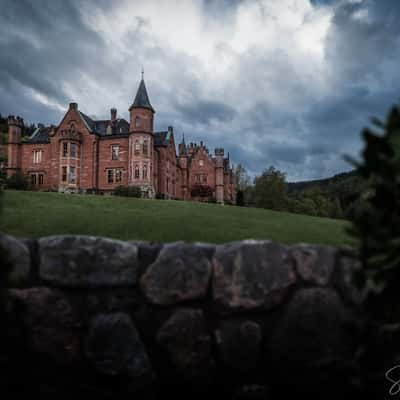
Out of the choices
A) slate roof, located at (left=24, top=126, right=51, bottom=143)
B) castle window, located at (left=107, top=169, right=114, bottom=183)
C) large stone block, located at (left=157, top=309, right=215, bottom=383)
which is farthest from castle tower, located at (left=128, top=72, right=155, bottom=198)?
large stone block, located at (left=157, top=309, right=215, bottom=383)

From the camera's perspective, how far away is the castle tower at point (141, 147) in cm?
4128

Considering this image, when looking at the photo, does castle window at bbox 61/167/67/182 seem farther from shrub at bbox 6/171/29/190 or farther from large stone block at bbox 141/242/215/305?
large stone block at bbox 141/242/215/305

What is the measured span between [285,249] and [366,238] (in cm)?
104

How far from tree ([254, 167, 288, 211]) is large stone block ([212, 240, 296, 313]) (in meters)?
32.7

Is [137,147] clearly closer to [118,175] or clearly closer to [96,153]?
[118,175]

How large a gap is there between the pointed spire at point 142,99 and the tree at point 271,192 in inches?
669

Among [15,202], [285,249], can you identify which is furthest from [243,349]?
[15,202]

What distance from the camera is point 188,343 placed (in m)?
3.06

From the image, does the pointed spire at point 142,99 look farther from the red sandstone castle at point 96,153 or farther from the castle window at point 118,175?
the castle window at point 118,175

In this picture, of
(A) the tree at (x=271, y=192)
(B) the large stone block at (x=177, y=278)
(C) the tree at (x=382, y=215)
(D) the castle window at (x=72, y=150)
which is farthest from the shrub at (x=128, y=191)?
(C) the tree at (x=382, y=215)

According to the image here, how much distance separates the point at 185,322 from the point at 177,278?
0.41 metres

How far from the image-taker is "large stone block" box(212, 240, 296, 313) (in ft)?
10.00

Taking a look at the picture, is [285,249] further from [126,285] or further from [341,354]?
[126,285]

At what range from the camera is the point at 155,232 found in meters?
4.16
